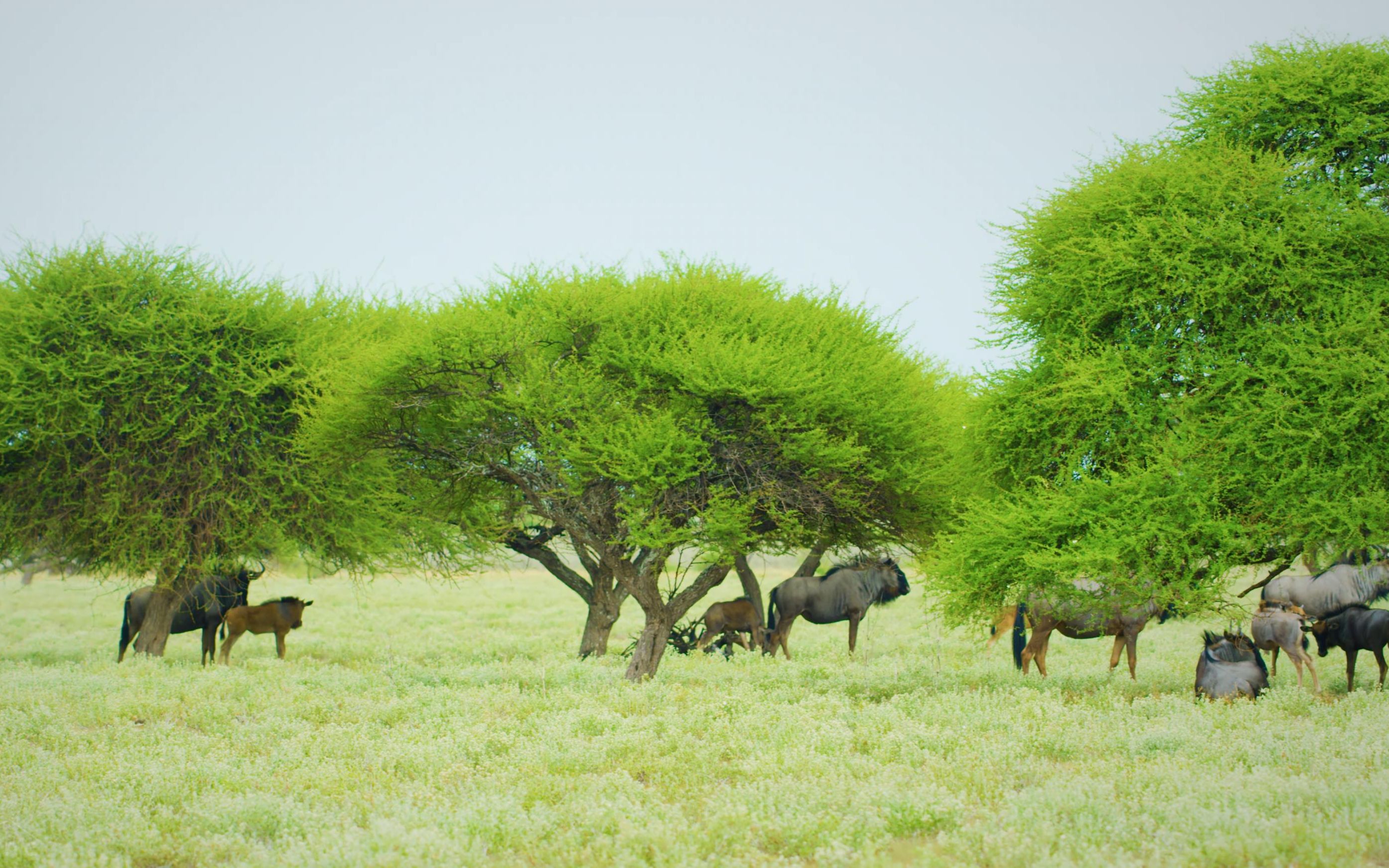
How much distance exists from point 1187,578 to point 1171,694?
216 cm

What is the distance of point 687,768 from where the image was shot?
11.3 meters

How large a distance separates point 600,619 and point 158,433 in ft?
35.9

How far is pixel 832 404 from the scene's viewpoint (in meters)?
19.2

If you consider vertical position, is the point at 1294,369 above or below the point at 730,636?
above

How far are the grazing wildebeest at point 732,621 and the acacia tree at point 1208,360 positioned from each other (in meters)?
7.32

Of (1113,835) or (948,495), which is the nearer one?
(1113,835)

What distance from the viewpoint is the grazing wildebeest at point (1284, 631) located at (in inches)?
601

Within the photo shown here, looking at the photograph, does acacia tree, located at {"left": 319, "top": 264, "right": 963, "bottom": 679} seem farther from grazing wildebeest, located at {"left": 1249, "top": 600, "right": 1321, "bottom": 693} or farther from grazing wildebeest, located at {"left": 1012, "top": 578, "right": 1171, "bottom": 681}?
grazing wildebeest, located at {"left": 1249, "top": 600, "right": 1321, "bottom": 693}

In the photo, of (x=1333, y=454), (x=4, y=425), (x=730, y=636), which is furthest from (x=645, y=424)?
(x=4, y=425)

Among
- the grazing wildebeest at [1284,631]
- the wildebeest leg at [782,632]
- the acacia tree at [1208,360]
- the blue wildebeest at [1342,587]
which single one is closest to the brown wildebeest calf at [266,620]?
the wildebeest leg at [782,632]

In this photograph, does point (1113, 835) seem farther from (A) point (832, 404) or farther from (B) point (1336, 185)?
(B) point (1336, 185)

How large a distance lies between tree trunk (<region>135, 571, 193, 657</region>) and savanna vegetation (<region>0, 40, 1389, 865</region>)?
0.10 metres

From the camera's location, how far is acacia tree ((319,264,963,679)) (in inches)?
734

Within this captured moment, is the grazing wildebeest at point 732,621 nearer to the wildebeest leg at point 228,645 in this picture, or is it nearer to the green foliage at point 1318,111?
the wildebeest leg at point 228,645
